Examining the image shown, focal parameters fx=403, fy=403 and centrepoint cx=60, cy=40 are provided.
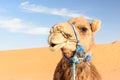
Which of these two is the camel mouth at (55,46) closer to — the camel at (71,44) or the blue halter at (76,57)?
the camel at (71,44)

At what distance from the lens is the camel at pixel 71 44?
347cm

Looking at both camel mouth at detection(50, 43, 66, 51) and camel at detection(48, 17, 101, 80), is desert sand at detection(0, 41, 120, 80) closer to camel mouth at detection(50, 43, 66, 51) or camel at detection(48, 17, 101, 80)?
camel at detection(48, 17, 101, 80)

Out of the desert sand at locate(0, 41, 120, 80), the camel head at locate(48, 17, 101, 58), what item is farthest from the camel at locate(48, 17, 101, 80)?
the desert sand at locate(0, 41, 120, 80)

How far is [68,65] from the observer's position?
3625 mm

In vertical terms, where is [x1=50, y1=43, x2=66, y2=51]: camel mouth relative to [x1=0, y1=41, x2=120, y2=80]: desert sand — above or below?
above

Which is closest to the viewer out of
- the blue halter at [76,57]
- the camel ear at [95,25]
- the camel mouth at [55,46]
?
the camel mouth at [55,46]

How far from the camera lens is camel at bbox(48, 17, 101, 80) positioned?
3466 mm

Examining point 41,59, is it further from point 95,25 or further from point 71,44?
point 71,44

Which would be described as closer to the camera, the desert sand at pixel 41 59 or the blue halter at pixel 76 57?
the blue halter at pixel 76 57

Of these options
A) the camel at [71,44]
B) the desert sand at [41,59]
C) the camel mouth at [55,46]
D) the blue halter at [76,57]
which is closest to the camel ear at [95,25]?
the camel at [71,44]

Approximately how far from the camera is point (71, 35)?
3.69 meters

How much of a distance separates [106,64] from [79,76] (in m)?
40.3

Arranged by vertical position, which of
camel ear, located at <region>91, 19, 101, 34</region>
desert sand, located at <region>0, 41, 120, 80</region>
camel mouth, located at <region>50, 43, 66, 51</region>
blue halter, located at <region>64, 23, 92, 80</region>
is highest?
camel ear, located at <region>91, 19, 101, 34</region>

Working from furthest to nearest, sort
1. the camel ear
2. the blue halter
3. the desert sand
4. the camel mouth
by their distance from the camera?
the desert sand
the camel ear
the blue halter
the camel mouth
